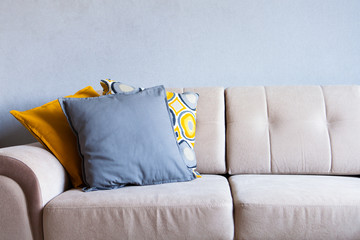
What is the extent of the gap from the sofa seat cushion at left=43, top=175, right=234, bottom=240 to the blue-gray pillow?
0.18 m

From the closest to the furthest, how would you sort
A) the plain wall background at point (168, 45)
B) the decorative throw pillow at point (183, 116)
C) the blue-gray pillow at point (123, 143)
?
1. the blue-gray pillow at point (123, 143)
2. the decorative throw pillow at point (183, 116)
3. the plain wall background at point (168, 45)

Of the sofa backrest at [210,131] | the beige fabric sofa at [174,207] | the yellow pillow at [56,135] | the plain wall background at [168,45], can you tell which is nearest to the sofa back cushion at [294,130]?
the sofa backrest at [210,131]

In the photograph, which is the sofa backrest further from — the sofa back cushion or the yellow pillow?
the yellow pillow

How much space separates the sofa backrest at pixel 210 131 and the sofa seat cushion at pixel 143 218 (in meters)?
0.50

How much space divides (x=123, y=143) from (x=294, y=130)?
852 millimetres

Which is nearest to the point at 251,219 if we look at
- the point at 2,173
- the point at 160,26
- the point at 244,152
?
the point at 244,152

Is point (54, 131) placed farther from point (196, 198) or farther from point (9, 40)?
point (9, 40)

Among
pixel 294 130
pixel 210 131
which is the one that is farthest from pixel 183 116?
pixel 294 130

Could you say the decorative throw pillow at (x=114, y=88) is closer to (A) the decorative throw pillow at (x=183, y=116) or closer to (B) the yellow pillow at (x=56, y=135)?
(A) the decorative throw pillow at (x=183, y=116)

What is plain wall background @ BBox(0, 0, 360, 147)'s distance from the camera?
6.74 ft

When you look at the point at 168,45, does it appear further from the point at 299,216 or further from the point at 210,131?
the point at 299,216

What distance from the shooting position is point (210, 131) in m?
1.77

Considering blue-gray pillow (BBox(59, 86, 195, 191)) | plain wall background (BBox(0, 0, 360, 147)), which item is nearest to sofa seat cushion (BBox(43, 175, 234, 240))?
blue-gray pillow (BBox(59, 86, 195, 191))

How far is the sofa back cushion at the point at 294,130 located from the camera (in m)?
1.67
